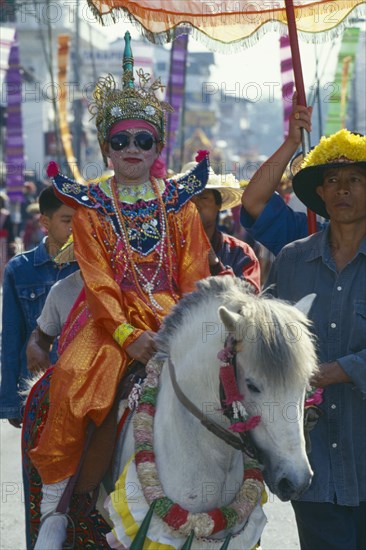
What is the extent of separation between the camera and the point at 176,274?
4734 mm

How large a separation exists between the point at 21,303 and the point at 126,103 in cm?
184

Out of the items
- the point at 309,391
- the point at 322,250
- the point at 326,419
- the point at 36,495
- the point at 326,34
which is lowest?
the point at 36,495

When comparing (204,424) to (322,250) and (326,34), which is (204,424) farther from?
(326,34)

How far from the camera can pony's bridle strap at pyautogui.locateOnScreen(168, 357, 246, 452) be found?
149 inches

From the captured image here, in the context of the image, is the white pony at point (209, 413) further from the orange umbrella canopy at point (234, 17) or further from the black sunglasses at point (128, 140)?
the orange umbrella canopy at point (234, 17)

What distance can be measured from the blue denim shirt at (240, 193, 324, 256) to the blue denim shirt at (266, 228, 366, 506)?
41 cm

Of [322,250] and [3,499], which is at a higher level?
[322,250]

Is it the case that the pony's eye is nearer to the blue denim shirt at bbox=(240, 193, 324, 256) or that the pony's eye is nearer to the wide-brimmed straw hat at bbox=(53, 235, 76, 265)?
the blue denim shirt at bbox=(240, 193, 324, 256)

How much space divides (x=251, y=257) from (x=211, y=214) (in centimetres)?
59

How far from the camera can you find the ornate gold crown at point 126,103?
4.81 metres

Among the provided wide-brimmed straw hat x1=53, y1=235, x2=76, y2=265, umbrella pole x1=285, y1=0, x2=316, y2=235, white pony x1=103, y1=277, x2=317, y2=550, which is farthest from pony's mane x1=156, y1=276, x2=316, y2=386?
wide-brimmed straw hat x1=53, y1=235, x2=76, y2=265

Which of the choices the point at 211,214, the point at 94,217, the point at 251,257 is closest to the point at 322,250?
the point at 94,217

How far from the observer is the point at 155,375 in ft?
13.7

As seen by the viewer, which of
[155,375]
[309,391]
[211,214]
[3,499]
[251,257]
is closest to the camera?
[309,391]
